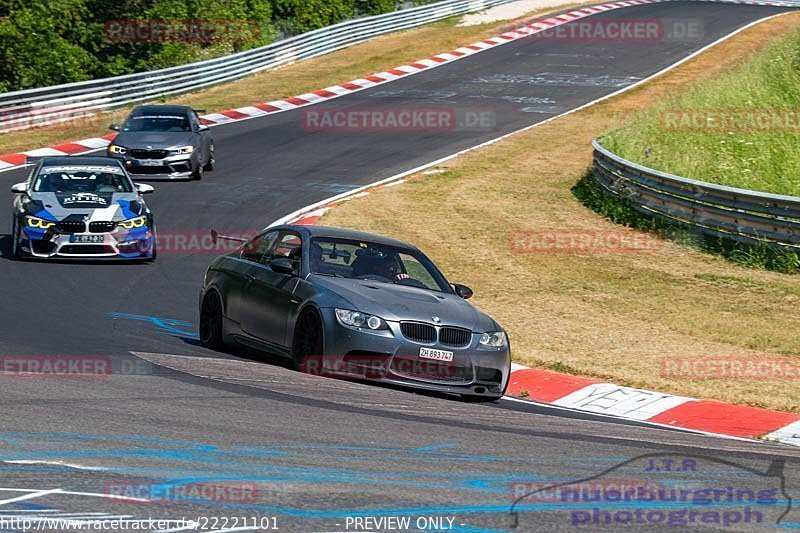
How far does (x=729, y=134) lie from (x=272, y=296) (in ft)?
53.9

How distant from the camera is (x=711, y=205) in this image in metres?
19.7

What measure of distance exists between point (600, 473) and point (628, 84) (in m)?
33.5

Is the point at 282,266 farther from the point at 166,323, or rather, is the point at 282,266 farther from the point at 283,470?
the point at 283,470

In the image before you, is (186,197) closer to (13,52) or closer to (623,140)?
(623,140)

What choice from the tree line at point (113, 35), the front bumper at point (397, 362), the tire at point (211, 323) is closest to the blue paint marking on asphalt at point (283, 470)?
the front bumper at point (397, 362)

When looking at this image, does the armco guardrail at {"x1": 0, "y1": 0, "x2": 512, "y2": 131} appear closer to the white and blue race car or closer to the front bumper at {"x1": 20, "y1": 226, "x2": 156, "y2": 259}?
the white and blue race car

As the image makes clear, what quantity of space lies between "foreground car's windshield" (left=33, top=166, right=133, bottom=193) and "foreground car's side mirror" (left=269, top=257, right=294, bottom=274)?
7327 millimetres

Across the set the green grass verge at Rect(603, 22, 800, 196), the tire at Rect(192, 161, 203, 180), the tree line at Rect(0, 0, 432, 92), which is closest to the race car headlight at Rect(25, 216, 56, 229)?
the tire at Rect(192, 161, 203, 180)

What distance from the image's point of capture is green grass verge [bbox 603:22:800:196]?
72.3ft

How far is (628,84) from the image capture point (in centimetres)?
3978

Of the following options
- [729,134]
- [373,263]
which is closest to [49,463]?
[373,263]

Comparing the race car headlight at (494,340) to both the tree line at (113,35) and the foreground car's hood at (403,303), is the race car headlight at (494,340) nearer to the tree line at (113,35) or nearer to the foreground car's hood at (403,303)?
the foreground car's hood at (403,303)

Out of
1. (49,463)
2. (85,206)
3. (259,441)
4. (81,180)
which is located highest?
(49,463)

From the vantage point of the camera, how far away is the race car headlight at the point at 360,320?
10695 mm
